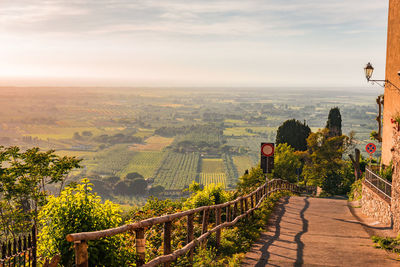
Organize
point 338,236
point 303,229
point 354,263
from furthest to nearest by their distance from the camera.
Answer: point 303,229, point 338,236, point 354,263

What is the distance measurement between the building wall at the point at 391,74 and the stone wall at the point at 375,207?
23.7 ft

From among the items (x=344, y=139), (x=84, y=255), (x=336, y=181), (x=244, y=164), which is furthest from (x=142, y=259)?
(x=244, y=164)

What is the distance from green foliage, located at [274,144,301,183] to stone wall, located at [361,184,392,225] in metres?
29.7

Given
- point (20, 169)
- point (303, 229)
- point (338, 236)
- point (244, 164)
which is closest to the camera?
point (338, 236)

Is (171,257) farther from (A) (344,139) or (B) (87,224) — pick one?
(A) (344,139)

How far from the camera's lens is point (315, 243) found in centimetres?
910

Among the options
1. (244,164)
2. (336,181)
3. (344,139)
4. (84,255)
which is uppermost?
(84,255)

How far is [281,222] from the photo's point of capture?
12242 mm

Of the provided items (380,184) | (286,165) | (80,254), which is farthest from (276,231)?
(286,165)

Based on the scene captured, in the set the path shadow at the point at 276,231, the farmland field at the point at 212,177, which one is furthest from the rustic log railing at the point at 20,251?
the farmland field at the point at 212,177

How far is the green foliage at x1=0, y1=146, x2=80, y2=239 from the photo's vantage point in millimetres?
22078

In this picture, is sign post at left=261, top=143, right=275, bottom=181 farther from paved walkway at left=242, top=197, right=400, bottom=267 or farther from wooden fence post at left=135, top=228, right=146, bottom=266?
wooden fence post at left=135, top=228, right=146, bottom=266

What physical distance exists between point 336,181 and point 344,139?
11.3 meters

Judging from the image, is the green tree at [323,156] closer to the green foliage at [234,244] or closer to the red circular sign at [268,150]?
the red circular sign at [268,150]
